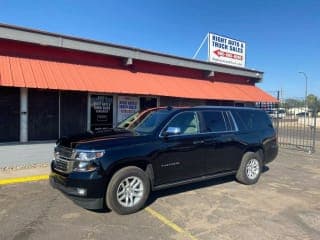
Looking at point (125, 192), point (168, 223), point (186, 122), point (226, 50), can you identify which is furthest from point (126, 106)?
Result: point (226, 50)

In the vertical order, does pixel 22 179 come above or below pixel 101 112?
below

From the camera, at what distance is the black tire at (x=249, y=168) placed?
25.2 feet

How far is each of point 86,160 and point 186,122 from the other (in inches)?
93.9

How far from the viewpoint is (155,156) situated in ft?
19.3

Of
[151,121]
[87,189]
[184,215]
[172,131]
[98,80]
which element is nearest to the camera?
[87,189]

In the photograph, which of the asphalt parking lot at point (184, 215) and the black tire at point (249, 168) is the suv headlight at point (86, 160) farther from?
the black tire at point (249, 168)

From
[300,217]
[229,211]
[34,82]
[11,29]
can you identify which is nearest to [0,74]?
[34,82]

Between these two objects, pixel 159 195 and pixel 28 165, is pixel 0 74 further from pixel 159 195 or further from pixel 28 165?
pixel 159 195

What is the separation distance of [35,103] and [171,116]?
5.52 meters

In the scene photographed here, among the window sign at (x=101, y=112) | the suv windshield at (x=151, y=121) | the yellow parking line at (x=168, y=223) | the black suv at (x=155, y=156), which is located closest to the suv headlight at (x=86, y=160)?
the black suv at (x=155, y=156)

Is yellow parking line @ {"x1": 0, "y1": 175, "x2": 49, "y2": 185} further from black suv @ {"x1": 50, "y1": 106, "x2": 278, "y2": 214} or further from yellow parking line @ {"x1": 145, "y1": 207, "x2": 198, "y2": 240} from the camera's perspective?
yellow parking line @ {"x1": 145, "y1": 207, "x2": 198, "y2": 240}

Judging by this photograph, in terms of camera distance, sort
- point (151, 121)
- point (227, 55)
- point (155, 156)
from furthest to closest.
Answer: point (227, 55), point (151, 121), point (155, 156)

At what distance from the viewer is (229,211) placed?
5.82 meters

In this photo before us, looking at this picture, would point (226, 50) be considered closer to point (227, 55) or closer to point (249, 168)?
point (227, 55)
